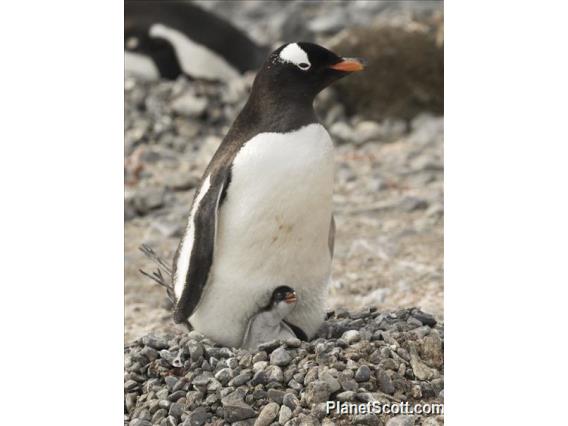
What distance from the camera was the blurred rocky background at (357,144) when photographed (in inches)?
105

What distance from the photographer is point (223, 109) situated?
3.38m

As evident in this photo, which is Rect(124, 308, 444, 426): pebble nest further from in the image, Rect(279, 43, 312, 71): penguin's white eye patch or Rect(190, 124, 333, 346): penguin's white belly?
Rect(279, 43, 312, 71): penguin's white eye patch

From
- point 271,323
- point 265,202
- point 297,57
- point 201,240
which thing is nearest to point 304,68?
point 297,57

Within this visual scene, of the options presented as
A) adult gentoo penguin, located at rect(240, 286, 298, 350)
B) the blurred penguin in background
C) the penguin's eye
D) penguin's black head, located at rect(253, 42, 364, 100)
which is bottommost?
adult gentoo penguin, located at rect(240, 286, 298, 350)

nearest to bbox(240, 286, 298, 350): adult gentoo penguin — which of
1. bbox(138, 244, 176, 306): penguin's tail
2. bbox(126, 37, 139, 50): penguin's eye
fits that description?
bbox(138, 244, 176, 306): penguin's tail

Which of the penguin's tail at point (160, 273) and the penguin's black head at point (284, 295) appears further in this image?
the penguin's tail at point (160, 273)

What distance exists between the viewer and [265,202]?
1960 mm

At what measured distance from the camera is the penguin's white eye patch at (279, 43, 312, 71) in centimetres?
198

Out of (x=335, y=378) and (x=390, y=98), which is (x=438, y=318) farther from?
(x=390, y=98)

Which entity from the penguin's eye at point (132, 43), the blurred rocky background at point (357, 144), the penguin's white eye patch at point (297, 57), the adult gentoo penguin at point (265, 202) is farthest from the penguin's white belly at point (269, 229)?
the penguin's eye at point (132, 43)

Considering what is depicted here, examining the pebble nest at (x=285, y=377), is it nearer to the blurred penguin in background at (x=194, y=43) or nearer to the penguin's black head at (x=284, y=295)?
the penguin's black head at (x=284, y=295)

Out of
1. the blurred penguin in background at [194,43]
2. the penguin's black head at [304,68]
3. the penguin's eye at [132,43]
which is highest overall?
the blurred penguin in background at [194,43]

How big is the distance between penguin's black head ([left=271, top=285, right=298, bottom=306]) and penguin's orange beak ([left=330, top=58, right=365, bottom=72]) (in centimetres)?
46

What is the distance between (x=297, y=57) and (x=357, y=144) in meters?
1.30
